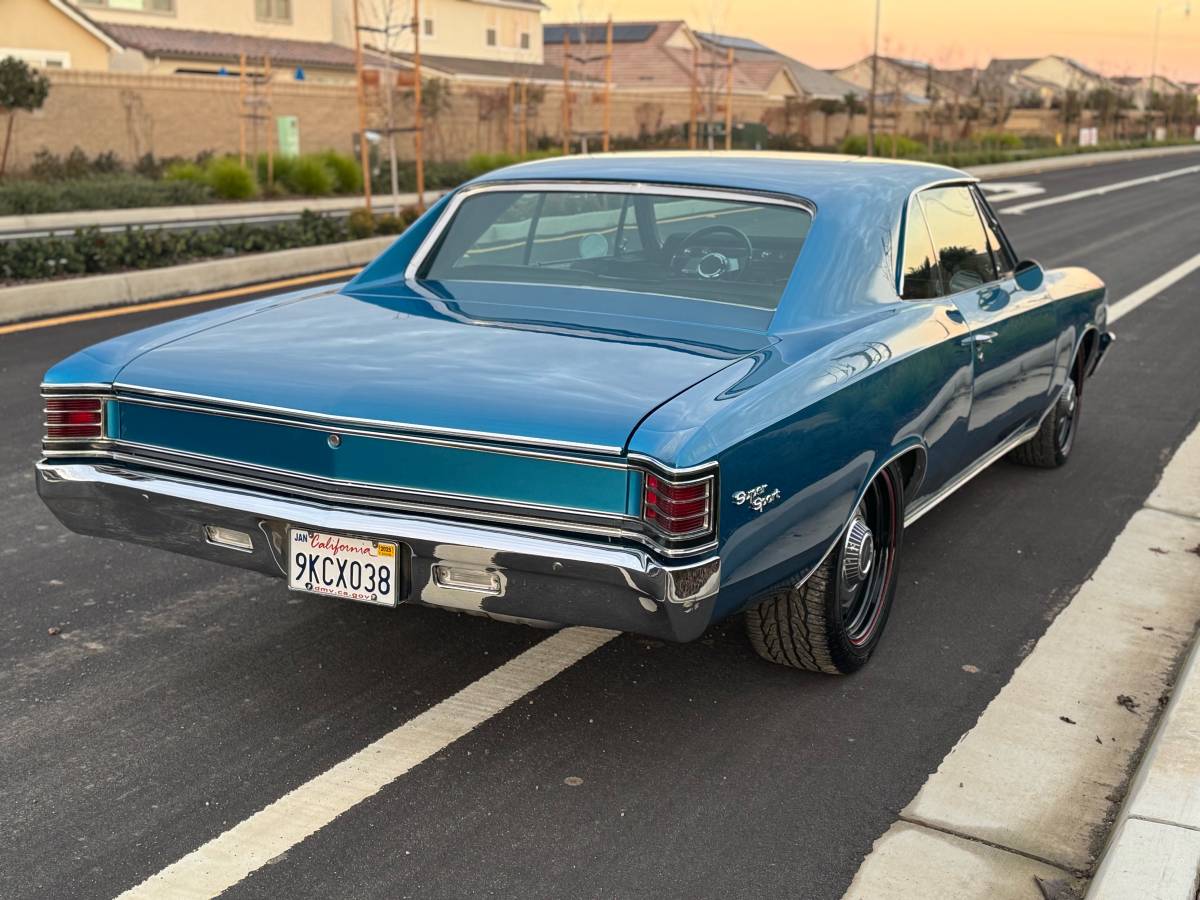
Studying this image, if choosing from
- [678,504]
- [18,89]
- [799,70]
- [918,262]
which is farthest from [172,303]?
[799,70]

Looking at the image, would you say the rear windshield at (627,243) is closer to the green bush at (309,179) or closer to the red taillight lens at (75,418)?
the red taillight lens at (75,418)

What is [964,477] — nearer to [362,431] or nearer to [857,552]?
[857,552]

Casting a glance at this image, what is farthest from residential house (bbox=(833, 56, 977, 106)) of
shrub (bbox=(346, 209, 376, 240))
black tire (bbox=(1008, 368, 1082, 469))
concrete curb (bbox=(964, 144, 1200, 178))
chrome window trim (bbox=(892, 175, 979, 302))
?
chrome window trim (bbox=(892, 175, 979, 302))

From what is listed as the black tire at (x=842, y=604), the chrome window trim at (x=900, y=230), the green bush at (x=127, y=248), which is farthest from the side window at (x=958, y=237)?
the green bush at (x=127, y=248)

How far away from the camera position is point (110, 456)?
4.05 m

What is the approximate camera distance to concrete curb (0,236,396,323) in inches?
451

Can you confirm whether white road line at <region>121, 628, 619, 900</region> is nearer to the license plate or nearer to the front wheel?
the license plate

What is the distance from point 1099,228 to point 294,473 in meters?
20.8

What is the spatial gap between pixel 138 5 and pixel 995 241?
45880 millimetres

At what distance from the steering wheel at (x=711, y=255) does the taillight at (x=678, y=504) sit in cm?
147

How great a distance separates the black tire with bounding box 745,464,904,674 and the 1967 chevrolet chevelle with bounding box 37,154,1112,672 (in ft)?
0.03

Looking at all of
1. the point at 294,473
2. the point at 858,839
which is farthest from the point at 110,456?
the point at 858,839

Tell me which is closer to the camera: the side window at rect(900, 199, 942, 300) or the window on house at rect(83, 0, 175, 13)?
the side window at rect(900, 199, 942, 300)

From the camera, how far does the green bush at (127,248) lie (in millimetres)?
12594
